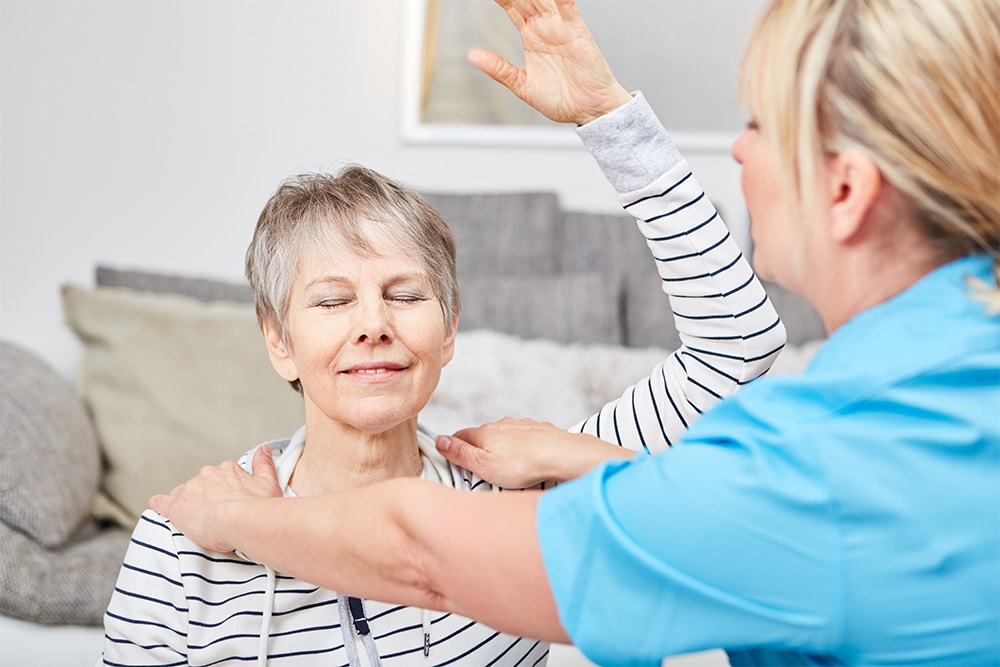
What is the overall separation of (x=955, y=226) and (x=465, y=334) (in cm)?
195

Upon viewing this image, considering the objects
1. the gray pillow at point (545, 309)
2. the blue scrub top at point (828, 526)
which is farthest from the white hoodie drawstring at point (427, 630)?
the gray pillow at point (545, 309)

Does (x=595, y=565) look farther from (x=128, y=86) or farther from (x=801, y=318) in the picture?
(x=128, y=86)

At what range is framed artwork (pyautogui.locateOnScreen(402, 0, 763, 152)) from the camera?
3.21 metres

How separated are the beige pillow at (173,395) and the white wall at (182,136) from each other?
0.50 m

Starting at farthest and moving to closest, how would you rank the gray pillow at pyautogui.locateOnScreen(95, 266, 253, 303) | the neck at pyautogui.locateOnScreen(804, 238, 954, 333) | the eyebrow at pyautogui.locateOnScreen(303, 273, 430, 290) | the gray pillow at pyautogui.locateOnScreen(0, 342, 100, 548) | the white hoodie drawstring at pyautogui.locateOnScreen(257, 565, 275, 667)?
1. the gray pillow at pyautogui.locateOnScreen(95, 266, 253, 303)
2. the gray pillow at pyautogui.locateOnScreen(0, 342, 100, 548)
3. the eyebrow at pyautogui.locateOnScreen(303, 273, 430, 290)
4. the white hoodie drawstring at pyautogui.locateOnScreen(257, 565, 275, 667)
5. the neck at pyautogui.locateOnScreen(804, 238, 954, 333)

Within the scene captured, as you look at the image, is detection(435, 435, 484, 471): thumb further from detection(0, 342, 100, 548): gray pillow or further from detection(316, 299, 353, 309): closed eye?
detection(0, 342, 100, 548): gray pillow

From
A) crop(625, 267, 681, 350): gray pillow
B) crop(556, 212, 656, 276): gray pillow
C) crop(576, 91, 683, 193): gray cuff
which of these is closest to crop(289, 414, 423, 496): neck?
crop(576, 91, 683, 193): gray cuff

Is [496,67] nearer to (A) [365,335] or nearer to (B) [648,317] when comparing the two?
(A) [365,335]

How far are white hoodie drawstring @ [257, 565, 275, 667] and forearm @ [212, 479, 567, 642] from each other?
273 millimetres

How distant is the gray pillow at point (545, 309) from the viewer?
9.14 feet

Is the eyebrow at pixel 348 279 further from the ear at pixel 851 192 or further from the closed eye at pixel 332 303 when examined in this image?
the ear at pixel 851 192

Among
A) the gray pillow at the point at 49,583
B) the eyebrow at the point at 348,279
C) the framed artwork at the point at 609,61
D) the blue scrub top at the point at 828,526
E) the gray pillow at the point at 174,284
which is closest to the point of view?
the blue scrub top at the point at 828,526

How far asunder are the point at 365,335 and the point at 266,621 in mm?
382

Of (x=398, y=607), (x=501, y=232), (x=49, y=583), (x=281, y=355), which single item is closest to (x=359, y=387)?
(x=281, y=355)
